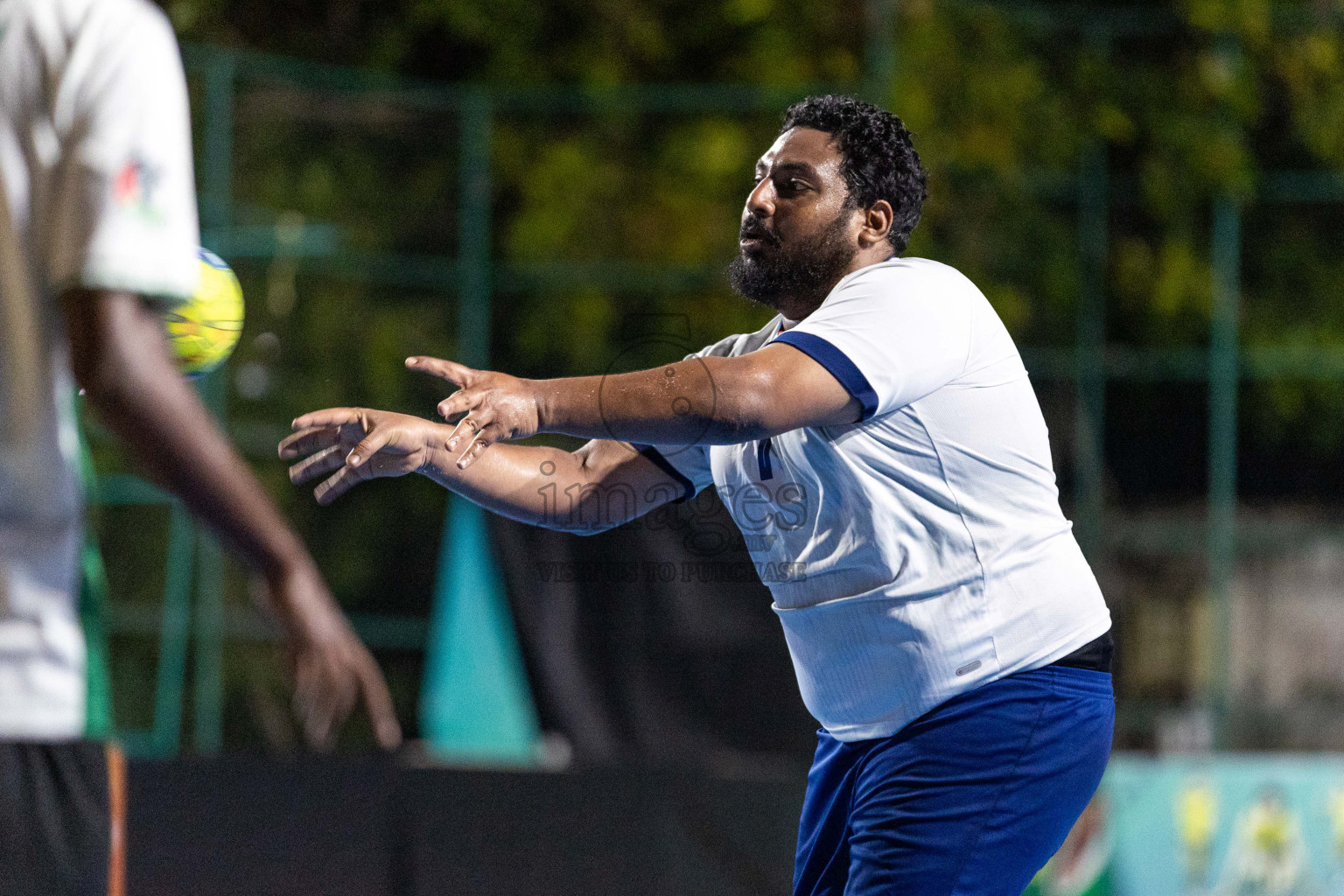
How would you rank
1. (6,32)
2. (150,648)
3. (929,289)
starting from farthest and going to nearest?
(150,648), (929,289), (6,32)

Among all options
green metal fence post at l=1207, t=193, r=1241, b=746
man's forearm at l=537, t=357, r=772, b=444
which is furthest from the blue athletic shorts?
green metal fence post at l=1207, t=193, r=1241, b=746

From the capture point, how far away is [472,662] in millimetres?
6914

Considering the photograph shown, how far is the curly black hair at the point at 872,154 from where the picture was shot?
347 cm

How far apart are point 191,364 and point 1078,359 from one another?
19.9ft

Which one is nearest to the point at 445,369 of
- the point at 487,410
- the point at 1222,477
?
the point at 487,410

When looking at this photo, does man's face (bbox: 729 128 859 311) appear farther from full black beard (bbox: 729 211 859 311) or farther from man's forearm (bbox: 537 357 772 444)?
man's forearm (bbox: 537 357 772 444)

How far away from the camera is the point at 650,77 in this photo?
31.1 ft

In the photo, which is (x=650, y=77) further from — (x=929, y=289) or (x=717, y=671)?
(x=929, y=289)

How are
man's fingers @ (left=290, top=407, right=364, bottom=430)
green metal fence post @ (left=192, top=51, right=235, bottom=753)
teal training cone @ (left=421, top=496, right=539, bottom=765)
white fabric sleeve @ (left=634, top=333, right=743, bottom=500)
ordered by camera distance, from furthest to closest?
green metal fence post @ (left=192, top=51, right=235, bottom=753) < teal training cone @ (left=421, top=496, right=539, bottom=765) < white fabric sleeve @ (left=634, top=333, right=743, bottom=500) < man's fingers @ (left=290, top=407, right=364, bottom=430)

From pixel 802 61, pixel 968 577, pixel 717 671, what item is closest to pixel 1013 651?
pixel 968 577

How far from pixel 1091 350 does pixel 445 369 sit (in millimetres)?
6135

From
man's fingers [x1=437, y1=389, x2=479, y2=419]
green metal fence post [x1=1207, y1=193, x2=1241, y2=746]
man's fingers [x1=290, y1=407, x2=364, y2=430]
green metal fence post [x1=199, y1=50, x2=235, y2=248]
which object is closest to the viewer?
man's fingers [x1=437, y1=389, x2=479, y2=419]

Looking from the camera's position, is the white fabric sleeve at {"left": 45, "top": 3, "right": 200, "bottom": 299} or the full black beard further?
the full black beard

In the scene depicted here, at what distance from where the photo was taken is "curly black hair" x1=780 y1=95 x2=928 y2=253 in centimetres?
347
